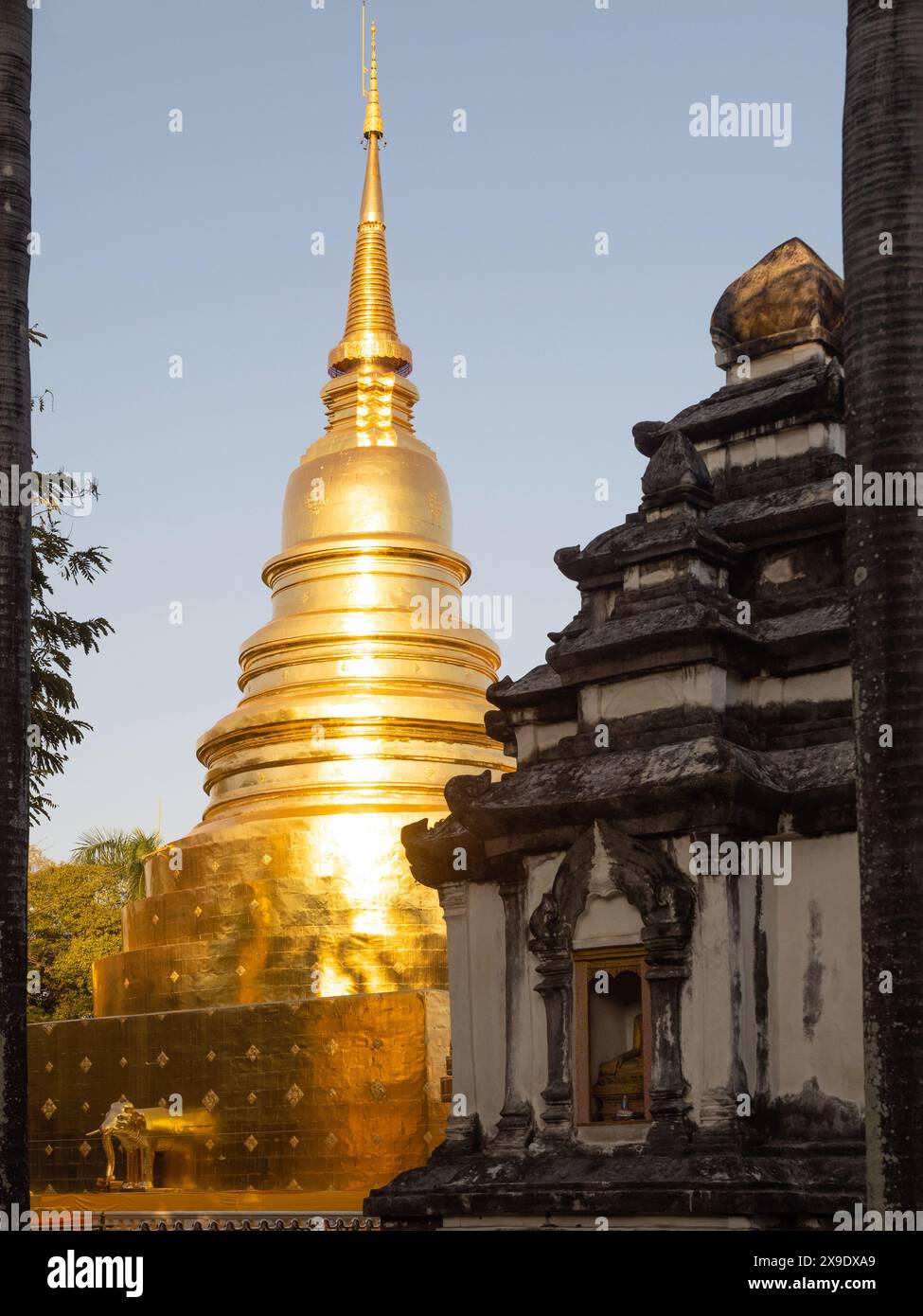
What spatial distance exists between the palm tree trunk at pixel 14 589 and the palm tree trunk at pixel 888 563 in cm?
486

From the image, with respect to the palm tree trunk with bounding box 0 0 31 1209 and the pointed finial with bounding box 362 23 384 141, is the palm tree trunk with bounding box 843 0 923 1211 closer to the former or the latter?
the palm tree trunk with bounding box 0 0 31 1209

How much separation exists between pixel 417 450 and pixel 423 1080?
1241 cm

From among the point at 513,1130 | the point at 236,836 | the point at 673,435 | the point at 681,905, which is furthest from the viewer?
the point at 236,836

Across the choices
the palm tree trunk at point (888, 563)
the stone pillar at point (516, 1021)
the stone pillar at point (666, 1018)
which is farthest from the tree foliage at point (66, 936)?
the palm tree trunk at point (888, 563)

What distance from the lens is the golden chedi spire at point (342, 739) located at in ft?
88.5

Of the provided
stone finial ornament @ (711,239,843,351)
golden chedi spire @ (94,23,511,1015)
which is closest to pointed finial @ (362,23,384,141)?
golden chedi spire @ (94,23,511,1015)

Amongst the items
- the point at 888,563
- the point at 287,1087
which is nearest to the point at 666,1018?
the point at 888,563

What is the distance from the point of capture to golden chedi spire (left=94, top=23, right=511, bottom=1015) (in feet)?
88.5

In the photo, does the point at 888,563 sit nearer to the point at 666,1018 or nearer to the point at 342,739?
the point at 666,1018

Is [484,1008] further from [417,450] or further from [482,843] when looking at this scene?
[417,450]

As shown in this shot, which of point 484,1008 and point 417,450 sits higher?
point 417,450

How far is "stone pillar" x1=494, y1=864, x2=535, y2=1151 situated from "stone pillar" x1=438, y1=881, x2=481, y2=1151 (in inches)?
17.3

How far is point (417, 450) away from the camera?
107 ft

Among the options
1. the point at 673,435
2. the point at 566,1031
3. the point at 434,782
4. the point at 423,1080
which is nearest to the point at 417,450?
the point at 434,782
